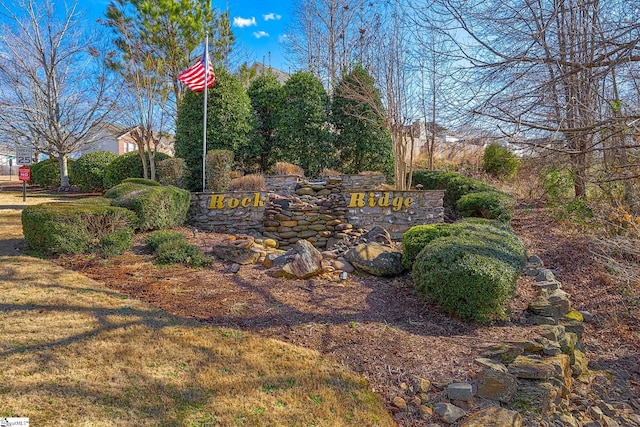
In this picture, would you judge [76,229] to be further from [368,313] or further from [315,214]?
[368,313]

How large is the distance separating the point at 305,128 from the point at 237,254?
5562 millimetres

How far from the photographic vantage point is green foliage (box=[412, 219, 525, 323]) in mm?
3672

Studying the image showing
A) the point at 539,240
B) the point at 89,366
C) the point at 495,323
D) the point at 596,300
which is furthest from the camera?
the point at 539,240

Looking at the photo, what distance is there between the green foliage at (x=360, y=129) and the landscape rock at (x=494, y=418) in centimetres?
793

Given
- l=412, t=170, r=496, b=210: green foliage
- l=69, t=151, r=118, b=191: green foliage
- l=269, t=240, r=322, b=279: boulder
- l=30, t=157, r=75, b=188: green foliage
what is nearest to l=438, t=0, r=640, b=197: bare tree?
A: l=269, t=240, r=322, b=279: boulder

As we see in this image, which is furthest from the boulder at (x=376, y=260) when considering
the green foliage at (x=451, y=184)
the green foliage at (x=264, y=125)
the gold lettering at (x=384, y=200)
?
the green foliage at (x=264, y=125)

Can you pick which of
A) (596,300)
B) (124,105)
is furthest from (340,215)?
(124,105)

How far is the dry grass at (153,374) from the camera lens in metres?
2.22

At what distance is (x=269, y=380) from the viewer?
2.68 meters

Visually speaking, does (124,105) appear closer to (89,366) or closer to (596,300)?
(89,366)

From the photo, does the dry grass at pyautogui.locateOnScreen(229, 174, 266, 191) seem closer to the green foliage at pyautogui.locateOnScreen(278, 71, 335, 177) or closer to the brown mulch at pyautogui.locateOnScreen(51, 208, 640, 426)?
the green foliage at pyautogui.locateOnScreen(278, 71, 335, 177)

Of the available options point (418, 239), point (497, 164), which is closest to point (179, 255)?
point (418, 239)

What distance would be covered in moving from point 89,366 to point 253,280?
233 centimetres

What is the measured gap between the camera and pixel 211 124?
9.48 metres
